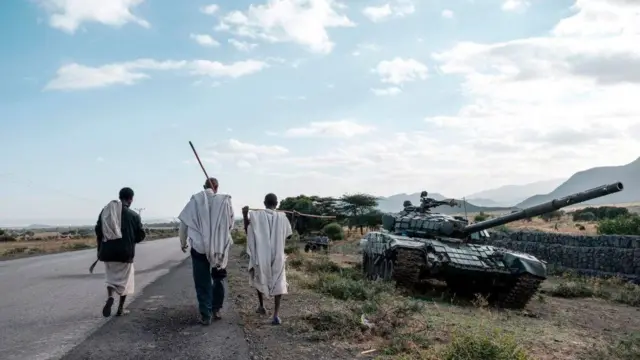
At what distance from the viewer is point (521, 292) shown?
13.2m

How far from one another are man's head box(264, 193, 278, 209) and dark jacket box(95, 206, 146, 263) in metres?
1.83

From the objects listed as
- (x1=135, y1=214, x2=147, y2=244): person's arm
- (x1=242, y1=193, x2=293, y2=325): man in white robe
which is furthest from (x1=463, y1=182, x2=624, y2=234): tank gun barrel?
(x1=135, y1=214, x2=147, y2=244): person's arm

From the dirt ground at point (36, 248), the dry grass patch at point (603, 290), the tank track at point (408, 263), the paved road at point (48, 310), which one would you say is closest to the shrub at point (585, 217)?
the dry grass patch at point (603, 290)

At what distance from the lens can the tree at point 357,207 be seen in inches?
2037

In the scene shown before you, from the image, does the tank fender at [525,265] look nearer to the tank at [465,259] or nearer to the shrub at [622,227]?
the tank at [465,259]

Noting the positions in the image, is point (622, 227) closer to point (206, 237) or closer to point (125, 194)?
point (206, 237)

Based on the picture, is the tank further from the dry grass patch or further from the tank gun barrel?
the dry grass patch

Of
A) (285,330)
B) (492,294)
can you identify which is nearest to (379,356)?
(285,330)

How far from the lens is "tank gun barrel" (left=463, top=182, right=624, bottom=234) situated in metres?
11.6

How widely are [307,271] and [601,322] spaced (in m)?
7.64

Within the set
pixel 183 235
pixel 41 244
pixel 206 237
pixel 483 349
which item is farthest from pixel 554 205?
pixel 41 244

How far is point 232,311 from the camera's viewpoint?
821 cm

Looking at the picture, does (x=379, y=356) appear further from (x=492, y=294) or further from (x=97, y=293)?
(x=492, y=294)

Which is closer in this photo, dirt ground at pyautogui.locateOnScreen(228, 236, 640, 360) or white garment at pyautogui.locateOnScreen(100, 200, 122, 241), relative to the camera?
dirt ground at pyautogui.locateOnScreen(228, 236, 640, 360)
